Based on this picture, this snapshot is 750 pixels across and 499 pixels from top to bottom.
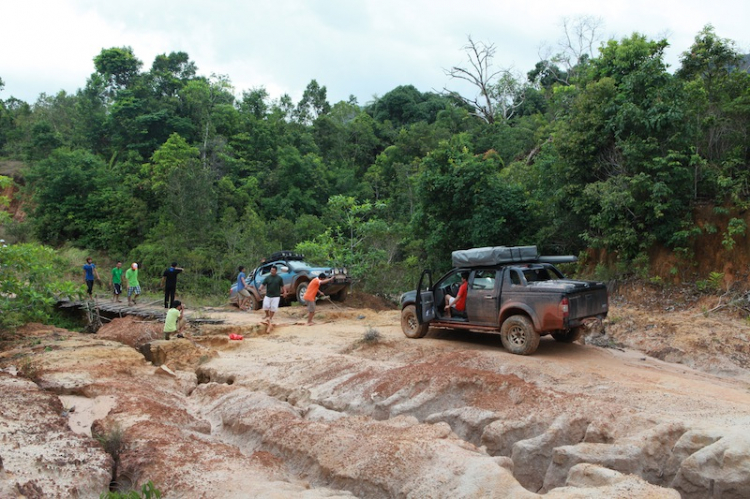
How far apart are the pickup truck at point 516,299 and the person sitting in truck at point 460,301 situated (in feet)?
0.26

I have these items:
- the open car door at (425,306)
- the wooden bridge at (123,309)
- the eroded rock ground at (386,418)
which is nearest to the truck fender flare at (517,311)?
the eroded rock ground at (386,418)

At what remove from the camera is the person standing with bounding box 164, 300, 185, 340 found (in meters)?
13.0

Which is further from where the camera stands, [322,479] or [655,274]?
[655,274]

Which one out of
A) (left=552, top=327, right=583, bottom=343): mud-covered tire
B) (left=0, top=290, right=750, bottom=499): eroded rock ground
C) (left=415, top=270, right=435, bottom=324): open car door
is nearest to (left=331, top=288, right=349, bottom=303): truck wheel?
(left=0, top=290, right=750, bottom=499): eroded rock ground

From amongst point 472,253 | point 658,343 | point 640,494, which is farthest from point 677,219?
point 640,494

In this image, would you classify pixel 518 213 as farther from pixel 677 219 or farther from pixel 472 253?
pixel 472 253

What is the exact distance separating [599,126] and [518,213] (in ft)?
12.8

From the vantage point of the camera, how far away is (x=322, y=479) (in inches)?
238

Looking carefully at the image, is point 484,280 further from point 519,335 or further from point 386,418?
point 386,418

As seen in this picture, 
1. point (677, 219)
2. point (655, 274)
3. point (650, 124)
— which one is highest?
point (650, 124)

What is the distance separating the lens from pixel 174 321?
1302 centimetres

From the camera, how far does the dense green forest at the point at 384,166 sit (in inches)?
627

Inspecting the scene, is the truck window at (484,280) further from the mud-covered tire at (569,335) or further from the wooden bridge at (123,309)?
the wooden bridge at (123,309)

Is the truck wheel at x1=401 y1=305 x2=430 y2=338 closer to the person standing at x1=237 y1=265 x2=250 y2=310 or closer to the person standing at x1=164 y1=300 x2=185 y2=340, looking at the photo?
the person standing at x1=164 y1=300 x2=185 y2=340
